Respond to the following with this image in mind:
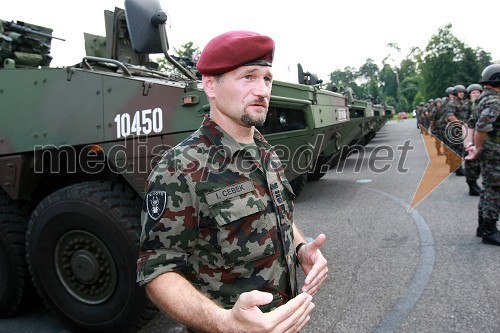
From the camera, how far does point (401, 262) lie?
3.55m

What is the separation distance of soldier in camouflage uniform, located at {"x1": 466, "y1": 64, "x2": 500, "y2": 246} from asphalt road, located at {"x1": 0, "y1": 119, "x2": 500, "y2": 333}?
0.68ft

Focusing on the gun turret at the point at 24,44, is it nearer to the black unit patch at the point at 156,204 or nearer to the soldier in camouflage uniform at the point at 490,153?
the black unit patch at the point at 156,204

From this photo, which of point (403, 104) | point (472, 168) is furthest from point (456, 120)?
point (403, 104)

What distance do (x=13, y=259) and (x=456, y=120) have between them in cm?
807

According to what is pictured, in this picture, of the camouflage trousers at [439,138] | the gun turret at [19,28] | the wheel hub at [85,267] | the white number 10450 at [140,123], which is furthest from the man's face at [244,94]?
the camouflage trousers at [439,138]

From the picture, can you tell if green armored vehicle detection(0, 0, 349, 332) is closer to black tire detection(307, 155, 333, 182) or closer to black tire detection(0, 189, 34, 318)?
black tire detection(0, 189, 34, 318)

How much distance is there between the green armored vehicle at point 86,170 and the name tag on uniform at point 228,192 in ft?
4.03

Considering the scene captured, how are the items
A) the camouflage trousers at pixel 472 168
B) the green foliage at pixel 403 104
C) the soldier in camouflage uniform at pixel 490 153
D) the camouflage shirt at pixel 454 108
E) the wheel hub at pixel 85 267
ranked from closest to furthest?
the wheel hub at pixel 85 267
the soldier in camouflage uniform at pixel 490 153
the camouflage trousers at pixel 472 168
the camouflage shirt at pixel 454 108
the green foliage at pixel 403 104

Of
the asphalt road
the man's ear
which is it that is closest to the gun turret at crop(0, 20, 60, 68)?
the asphalt road

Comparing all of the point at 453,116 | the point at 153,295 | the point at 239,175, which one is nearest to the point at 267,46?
the point at 239,175

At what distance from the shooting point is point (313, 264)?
4.46 ft

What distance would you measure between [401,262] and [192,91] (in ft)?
7.78

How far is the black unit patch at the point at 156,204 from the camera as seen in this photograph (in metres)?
1.12

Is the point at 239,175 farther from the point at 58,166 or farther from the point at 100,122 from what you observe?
the point at 58,166
